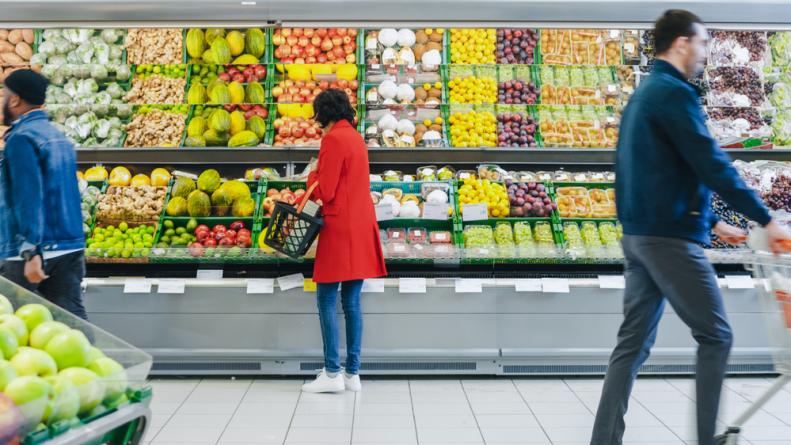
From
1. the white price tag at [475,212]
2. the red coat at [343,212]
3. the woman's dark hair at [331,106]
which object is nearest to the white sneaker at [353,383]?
the red coat at [343,212]

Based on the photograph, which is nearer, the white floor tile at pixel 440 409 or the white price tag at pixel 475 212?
the white floor tile at pixel 440 409

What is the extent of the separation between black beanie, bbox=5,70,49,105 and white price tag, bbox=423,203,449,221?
2.36m

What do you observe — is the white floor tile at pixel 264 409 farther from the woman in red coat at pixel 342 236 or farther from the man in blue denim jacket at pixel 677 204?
the man in blue denim jacket at pixel 677 204

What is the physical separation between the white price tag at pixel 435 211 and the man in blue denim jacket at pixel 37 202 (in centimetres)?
213

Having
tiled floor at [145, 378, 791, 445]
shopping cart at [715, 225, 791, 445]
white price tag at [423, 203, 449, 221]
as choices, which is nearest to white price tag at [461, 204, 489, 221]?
white price tag at [423, 203, 449, 221]

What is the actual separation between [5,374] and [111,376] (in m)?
0.25

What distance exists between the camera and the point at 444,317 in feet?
14.5

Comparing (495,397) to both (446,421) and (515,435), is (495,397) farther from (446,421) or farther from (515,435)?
(515,435)

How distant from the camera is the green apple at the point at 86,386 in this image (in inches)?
64.0

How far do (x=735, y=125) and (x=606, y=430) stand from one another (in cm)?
325

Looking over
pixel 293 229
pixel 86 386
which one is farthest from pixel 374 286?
pixel 86 386

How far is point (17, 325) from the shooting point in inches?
68.0

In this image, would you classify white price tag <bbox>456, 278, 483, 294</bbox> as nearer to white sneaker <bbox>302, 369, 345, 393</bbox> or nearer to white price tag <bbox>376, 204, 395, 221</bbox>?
white price tag <bbox>376, 204, 395, 221</bbox>

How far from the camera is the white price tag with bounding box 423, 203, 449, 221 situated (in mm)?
4695
